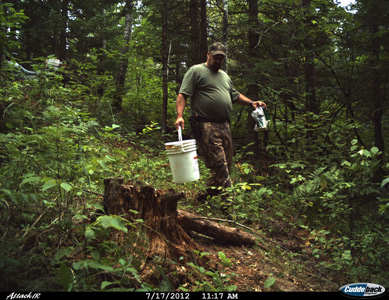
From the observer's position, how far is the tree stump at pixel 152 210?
113 inches

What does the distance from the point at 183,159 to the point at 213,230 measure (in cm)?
102

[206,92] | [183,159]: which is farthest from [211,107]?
[183,159]

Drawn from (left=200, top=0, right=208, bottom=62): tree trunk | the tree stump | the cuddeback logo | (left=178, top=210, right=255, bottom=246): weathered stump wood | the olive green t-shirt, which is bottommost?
the cuddeback logo

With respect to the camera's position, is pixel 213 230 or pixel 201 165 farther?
pixel 201 165

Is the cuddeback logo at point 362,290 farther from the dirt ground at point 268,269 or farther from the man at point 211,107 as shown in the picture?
the man at point 211,107

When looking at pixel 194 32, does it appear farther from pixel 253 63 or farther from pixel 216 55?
pixel 216 55

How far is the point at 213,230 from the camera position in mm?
3705

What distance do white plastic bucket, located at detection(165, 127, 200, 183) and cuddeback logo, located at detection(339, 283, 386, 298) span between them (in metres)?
2.17

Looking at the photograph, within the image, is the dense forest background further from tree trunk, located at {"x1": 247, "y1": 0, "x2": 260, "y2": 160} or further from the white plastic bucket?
the white plastic bucket

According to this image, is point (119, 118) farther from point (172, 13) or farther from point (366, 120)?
point (366, 120)

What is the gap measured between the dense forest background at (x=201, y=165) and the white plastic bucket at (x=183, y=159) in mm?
723

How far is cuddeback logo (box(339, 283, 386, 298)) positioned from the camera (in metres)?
2.93

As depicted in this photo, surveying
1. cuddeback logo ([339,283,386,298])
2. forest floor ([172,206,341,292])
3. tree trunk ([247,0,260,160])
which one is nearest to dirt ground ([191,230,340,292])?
forest floor ([172,206,341,292])

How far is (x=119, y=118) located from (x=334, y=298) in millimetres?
8124
